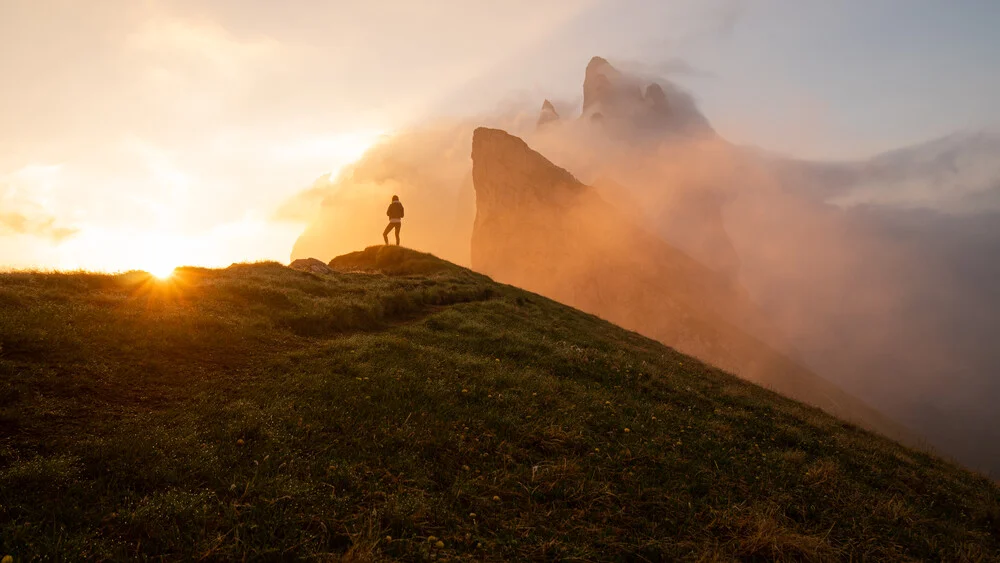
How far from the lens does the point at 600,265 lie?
511 feet

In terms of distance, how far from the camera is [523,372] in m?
13.1

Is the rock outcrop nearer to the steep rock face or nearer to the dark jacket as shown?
the dark jacket

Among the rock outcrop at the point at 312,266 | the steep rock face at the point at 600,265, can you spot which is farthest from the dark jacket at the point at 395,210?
the steep rock face at the point at 600,265

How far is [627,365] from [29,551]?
49.0 ft

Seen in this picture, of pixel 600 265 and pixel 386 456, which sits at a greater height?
pixel 600 265

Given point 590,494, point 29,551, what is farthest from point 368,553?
point 590,494

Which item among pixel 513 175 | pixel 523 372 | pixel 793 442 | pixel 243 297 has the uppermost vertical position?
pixel 513 175

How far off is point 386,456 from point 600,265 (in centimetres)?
15348

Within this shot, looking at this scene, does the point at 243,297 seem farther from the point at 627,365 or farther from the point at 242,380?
the point at 627,365

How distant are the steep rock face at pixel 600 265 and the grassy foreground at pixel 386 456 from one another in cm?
13838

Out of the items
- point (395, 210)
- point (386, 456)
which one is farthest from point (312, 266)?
point (386, 456)

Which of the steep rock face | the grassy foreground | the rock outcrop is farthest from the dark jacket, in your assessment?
the steep rock face

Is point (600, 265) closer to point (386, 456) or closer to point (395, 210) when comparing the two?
point (395, 210)

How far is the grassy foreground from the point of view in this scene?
5.49m
